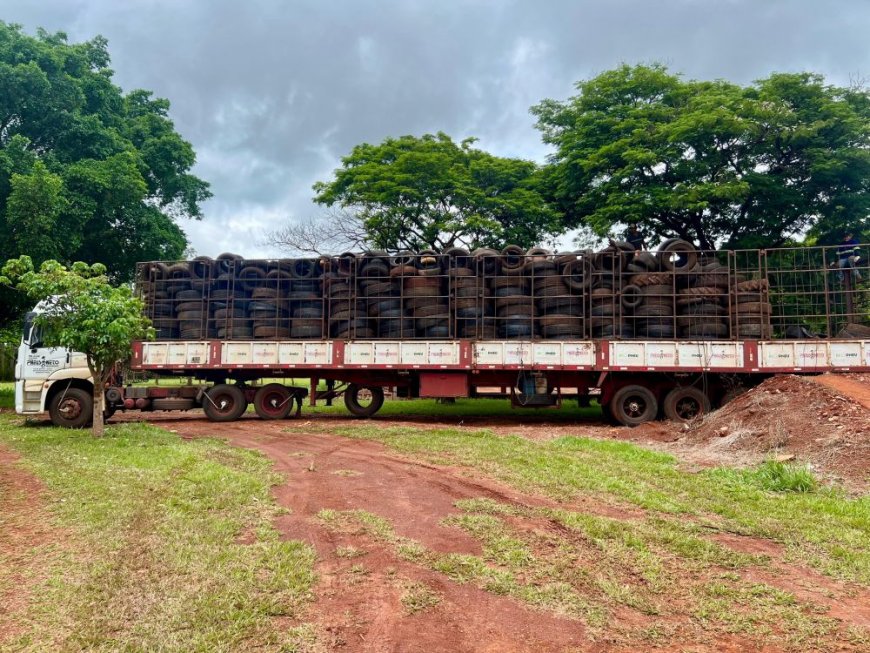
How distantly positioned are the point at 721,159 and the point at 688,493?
13.6 metres

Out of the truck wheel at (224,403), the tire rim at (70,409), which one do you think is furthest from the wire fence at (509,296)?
the tire rim at (70,409)

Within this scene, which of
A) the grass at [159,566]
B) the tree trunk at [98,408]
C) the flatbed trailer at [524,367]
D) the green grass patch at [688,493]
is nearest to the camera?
the grass at [159,566]

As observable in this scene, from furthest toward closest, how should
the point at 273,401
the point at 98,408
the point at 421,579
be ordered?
the point at 273,401, the point at 98,408, the point at 421,579

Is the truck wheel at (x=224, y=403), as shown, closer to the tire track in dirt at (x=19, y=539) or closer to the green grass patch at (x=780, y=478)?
the tire track in dirt at (x=19, y=539)

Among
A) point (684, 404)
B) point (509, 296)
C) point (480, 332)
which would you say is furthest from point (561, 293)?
point (684, 404)

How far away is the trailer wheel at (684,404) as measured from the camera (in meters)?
13.4

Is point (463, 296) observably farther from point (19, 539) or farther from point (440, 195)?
point (19, 539)

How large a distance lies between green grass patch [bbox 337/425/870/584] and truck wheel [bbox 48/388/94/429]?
24.7 ft

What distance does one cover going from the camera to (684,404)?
13.7m

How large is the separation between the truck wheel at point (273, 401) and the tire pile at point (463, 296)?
1461 millimetres

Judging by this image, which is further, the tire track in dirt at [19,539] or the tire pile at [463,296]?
the tire pile at [463,296]

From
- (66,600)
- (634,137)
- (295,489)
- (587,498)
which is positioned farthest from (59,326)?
(634,137)

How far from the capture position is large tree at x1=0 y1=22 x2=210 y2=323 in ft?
48.5

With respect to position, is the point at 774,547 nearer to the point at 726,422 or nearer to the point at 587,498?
the point at 587,498
